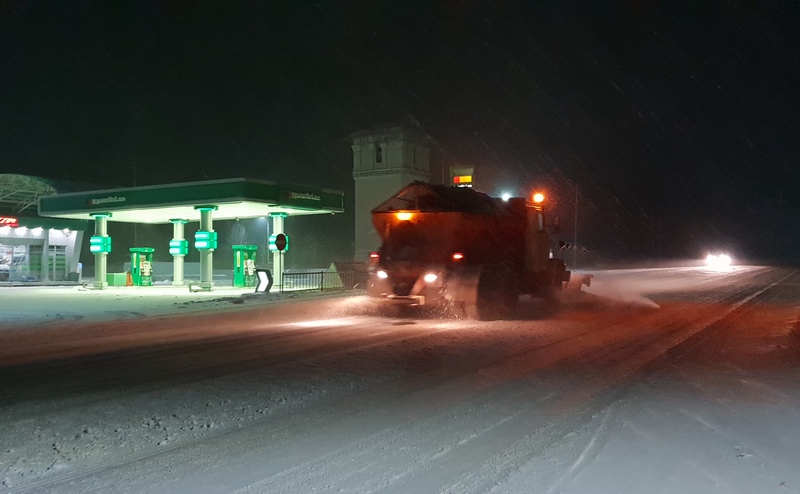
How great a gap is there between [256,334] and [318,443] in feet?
29.3

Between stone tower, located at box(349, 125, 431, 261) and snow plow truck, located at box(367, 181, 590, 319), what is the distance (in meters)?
30.0

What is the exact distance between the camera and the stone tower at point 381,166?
50219 millimetres

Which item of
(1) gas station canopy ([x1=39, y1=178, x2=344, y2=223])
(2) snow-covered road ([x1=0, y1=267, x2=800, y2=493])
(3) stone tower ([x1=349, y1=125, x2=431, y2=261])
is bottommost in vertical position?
(2) snow-covered road ([x1=0, y1=267, x2=800, y2=493])

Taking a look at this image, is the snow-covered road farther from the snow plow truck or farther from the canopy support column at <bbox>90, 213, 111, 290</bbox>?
the canopy support column at <bbox>90, 213, 111, 290</bbox>

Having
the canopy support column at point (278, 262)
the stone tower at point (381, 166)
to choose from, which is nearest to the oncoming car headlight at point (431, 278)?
the canopy support column at point (278, 262)

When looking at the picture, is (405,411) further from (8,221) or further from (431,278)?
(8,221)

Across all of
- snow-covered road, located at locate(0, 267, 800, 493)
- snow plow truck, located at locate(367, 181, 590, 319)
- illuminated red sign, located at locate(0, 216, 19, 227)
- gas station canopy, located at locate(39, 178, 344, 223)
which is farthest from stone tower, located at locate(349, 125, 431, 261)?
snow-covered road, located at locate(0, 267, 800, 493)

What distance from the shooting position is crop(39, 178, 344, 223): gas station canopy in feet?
102

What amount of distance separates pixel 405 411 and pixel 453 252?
10.7 meters

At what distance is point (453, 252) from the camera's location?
18.4 m

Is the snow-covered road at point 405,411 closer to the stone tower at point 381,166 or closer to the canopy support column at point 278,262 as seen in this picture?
the canopy support column at point 278,262

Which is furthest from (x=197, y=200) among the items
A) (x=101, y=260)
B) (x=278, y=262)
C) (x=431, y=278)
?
(x=431, y=278)

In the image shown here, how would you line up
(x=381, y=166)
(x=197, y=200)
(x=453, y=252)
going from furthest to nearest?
(x=381, y=166) < (x=197, y=200) < (x=453, y=252)

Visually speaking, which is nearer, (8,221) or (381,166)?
(8,221)
